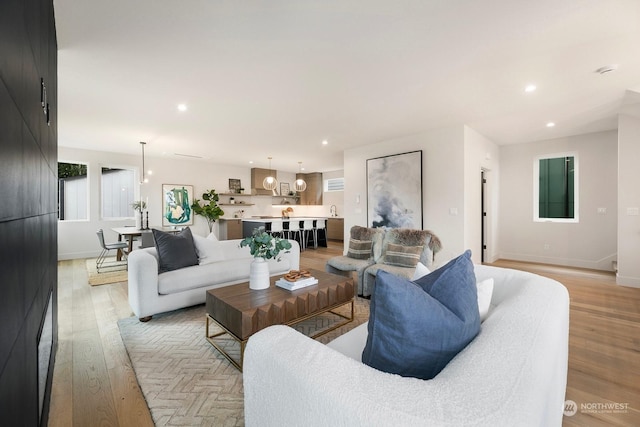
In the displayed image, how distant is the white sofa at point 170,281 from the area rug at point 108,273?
1.82 m

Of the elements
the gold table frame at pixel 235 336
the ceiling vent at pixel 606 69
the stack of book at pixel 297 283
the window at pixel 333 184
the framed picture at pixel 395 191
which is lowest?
the gold table frame at pixel 235 336

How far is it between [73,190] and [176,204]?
216 cm

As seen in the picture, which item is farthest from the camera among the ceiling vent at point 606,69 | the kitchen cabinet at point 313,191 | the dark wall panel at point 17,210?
the kitchen cabinet at point 313,191

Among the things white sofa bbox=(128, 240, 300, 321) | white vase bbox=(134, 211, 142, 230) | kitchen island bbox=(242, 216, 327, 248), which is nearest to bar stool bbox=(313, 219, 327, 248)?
kitchen island bbox=(242, 216, 327, 248)

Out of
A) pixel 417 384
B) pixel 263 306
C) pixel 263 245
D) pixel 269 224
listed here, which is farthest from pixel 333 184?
pixel 417 384

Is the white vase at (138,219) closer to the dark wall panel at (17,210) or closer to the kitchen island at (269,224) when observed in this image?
the kitchen island at (269,224)

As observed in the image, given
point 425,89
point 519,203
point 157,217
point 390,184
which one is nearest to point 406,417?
point 425,89

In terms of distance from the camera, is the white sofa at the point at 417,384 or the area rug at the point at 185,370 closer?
the white sofa at the point at 417,384

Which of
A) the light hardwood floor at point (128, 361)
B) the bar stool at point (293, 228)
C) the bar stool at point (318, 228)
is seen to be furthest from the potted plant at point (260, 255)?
the bar stool at point (318, 228)

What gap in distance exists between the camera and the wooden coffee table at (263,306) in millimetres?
1978

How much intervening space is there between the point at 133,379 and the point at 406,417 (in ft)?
6.88

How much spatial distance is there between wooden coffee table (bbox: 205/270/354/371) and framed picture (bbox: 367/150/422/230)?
9.33 feet

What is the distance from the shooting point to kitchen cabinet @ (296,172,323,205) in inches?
397

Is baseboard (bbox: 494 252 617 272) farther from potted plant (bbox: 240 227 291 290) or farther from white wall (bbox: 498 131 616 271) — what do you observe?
potted plant (bbox: 240 227 291 290)
